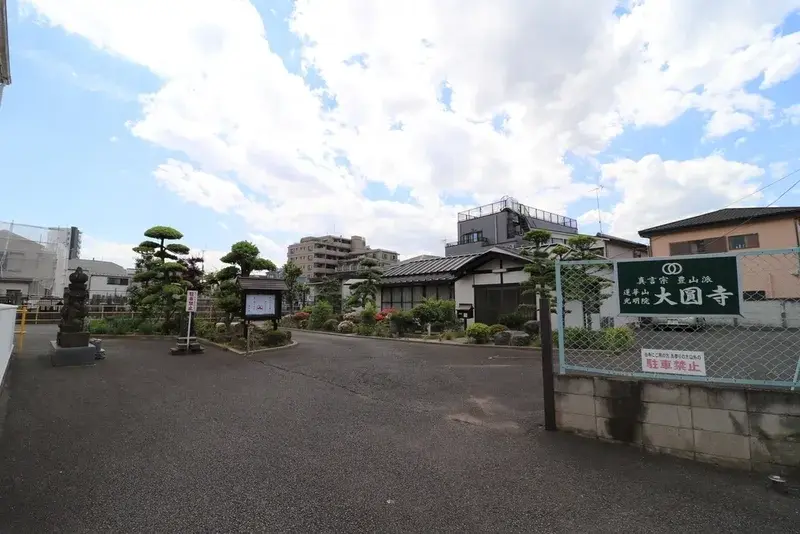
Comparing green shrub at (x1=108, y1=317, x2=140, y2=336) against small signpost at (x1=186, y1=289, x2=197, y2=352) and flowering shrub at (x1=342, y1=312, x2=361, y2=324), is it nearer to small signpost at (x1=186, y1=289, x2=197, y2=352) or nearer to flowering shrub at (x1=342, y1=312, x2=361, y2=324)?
Answer: small signpost at (x1=186, y1=289, x2=197, y2=352)

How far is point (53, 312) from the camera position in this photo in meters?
23.8

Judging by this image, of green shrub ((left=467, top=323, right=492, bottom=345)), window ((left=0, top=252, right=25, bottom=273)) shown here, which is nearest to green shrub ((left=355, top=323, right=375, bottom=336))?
green shrub ((left=467, top=323, right=492, bottom=345))

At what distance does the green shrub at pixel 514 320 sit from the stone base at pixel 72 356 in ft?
46.4

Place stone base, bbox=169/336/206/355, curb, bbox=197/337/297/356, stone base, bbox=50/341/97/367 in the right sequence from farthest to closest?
curb, bbox=197/337/297/356 < stone base, bbox=169/336/206/355 < stone base, bbox=50/341/97/367

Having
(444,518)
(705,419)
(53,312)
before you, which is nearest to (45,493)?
(444,518)

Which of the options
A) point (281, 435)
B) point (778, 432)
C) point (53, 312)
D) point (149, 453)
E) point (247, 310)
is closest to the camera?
point (778, 432)

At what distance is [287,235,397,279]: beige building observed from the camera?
74312 mm

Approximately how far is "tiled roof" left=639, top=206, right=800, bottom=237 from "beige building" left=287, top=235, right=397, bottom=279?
5222 cm

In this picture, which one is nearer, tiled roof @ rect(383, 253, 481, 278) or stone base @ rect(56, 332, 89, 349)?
stone base @ rect(56, 332, 89, 349)

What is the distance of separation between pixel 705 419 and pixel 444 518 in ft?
9.19

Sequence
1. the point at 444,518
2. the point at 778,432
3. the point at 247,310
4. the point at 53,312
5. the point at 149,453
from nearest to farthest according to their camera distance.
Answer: the point at 444,518 → the point at 778,432 → the point at 149,453 → the point at 247,310 → the point at 53,312

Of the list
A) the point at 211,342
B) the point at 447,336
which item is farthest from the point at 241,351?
the point at 447,336

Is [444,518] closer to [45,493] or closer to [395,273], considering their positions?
[45,493]

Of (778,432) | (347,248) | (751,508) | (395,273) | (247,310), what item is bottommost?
(751,508)
